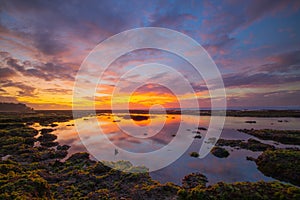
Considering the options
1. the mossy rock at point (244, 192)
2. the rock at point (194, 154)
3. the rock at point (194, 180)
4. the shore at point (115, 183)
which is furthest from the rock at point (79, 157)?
the rock at point (194, 154)

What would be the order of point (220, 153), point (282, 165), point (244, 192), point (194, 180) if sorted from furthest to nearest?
point (220, 153) < point (282, 165) < point (194, 180) < point (244, 192)

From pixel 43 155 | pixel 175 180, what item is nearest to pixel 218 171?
pixel 175 180

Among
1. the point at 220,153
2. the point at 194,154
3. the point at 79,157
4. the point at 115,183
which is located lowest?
the point at 115,183

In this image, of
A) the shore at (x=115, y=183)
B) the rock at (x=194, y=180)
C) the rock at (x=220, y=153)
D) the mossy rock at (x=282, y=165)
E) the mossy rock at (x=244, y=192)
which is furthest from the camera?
the rock at (x=220, y=153)

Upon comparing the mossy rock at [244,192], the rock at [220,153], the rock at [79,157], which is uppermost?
the mossy rock at [244,192]

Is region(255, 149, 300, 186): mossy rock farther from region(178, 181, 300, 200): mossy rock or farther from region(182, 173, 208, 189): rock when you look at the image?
region(182, 173, 208, 189): rock

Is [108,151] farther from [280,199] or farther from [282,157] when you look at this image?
[282,157]

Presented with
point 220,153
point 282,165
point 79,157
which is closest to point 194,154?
point 220,153

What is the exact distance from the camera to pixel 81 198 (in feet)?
31.2

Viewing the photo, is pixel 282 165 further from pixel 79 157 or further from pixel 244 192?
pixel 79 157

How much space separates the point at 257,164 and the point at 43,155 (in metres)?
22.4

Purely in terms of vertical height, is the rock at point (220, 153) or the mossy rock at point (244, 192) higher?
the mossy rock at point (244, 192)

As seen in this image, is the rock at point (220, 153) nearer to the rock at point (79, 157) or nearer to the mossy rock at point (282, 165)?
the mossy rock at point (282, 165)

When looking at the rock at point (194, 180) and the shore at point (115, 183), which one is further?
the rock at point (194, 180)
